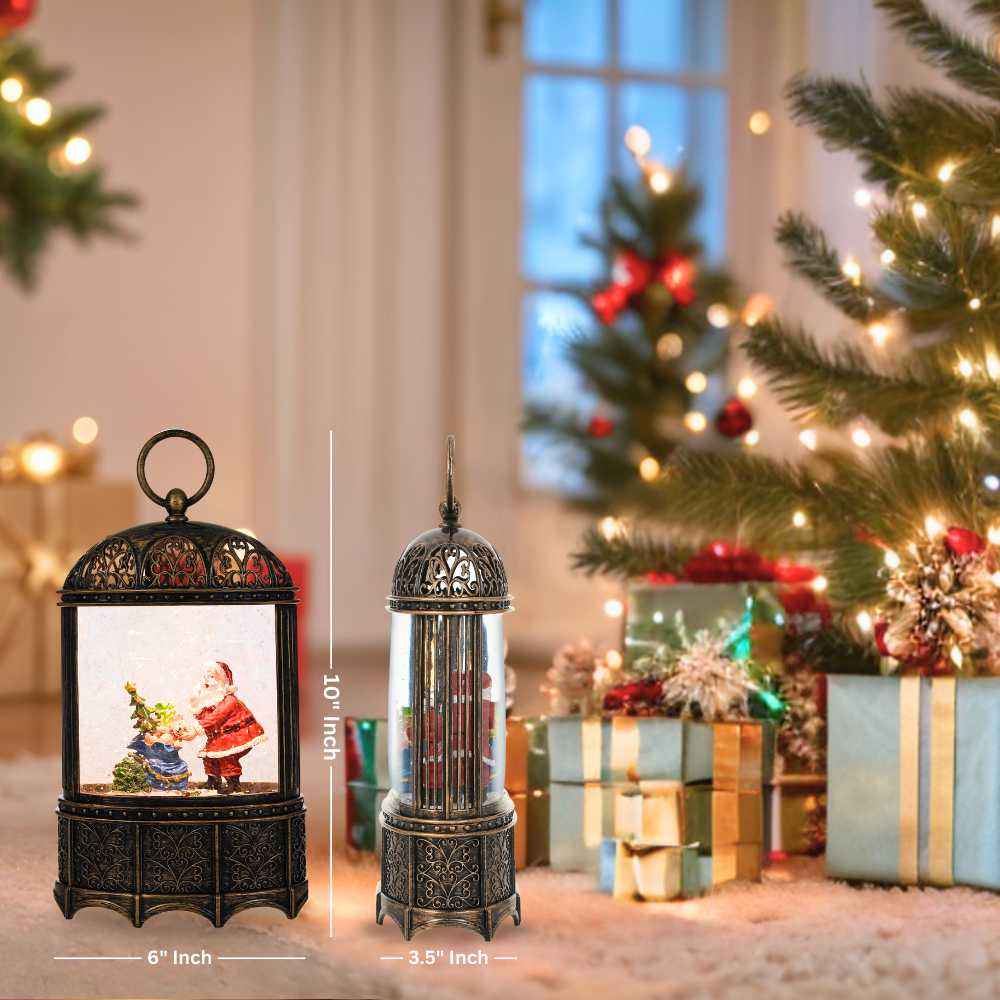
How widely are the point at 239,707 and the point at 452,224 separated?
9.41 ft

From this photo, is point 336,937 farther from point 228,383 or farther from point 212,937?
point 228,383

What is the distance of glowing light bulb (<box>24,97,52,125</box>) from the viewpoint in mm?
3088

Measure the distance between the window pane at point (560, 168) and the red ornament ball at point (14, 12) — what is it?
161cm

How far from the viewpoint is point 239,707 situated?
147 centimetres

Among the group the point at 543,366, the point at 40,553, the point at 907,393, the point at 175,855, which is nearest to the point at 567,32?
the point at 543,366

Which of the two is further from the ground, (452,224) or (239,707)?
(452,224)

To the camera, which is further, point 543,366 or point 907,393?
point 543,366

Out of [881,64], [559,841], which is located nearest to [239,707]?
[559,841]

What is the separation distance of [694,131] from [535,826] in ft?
9.52

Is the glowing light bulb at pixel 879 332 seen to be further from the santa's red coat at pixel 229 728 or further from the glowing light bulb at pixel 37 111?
the glowing light bulb at pixel 37 111

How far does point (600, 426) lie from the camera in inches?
131

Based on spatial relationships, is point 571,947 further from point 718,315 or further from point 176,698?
point 718,315

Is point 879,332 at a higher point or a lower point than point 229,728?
higher

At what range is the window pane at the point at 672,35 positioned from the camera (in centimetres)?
410
